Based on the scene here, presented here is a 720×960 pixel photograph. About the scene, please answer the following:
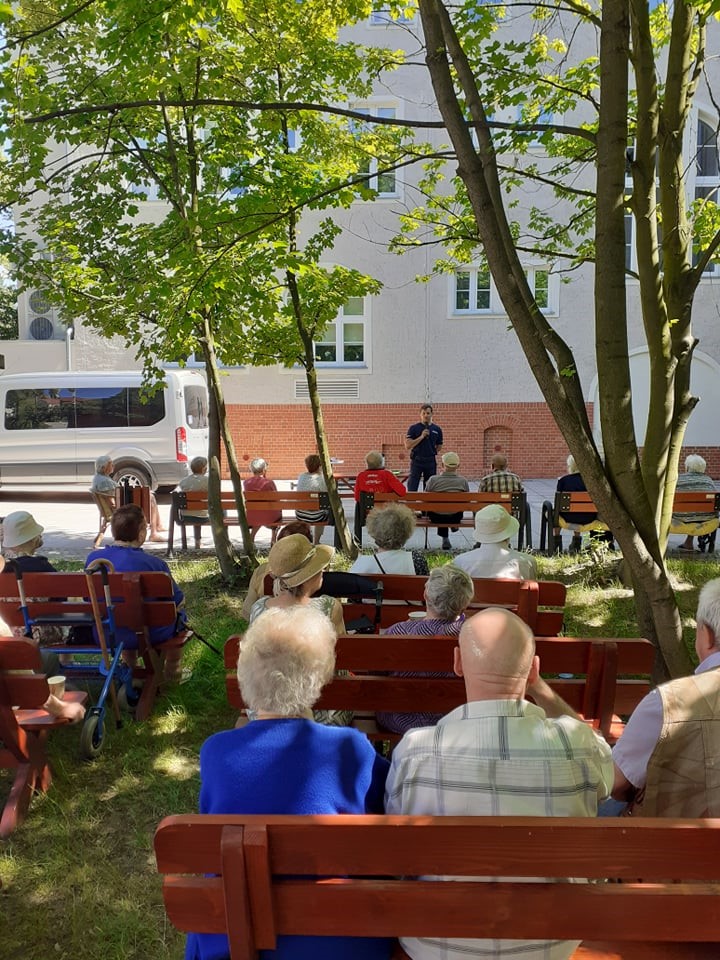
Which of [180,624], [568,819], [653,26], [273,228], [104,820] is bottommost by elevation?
[104,820]

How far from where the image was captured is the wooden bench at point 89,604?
5.02 m

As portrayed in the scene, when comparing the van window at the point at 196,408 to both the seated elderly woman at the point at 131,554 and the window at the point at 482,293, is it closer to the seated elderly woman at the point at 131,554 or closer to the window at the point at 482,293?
the window at the point at 482,293

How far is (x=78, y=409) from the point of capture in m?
17.1

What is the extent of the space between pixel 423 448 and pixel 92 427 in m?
7.26

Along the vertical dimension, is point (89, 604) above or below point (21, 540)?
below

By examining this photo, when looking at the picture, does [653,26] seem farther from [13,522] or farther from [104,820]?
[104,820]

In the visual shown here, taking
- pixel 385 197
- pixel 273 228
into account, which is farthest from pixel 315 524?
pixel 385 197

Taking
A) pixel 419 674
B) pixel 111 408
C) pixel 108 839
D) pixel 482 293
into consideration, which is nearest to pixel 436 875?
pixel 419 674

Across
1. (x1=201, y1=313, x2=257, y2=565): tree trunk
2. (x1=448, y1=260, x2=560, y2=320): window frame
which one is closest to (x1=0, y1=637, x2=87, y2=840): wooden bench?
(x1=201, y1=313, x2=257, y2=565): tree trunk

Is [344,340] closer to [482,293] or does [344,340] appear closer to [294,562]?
[482,293]

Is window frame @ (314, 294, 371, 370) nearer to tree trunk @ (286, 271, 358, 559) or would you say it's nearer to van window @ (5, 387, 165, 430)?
van window @ (5, 387, 165, 430)

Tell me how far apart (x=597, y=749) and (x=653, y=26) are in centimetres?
876

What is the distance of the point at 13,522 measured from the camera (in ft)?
18.1

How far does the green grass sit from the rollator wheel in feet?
0.21
